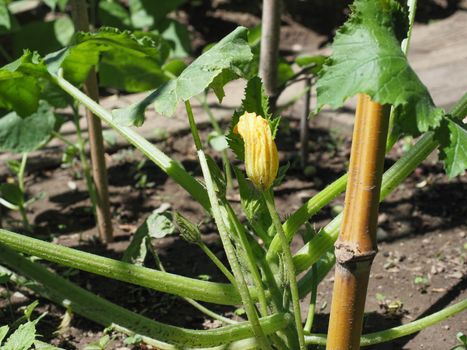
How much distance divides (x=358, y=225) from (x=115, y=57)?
4.57ft

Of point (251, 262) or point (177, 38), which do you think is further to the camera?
point (177, 38)

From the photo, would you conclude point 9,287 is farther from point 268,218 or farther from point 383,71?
point 383,71

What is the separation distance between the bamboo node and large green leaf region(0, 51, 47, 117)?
3.23 feet

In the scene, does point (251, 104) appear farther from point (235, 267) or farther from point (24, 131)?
point (24, 131)

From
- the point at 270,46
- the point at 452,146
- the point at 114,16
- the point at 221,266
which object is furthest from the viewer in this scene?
the point at 114,16

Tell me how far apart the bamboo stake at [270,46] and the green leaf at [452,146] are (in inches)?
59.4

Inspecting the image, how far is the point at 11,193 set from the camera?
2.71 metres

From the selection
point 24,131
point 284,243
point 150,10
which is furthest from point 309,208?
point 150,10

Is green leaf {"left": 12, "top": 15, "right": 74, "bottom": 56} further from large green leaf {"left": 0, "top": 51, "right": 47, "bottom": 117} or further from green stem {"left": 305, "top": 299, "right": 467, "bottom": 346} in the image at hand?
green stem {"left": 305, "top": 299, "right": 467, "bottom": 346}

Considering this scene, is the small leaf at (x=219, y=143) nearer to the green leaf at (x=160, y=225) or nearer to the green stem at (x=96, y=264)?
the green leaf at (x=160, y=225)

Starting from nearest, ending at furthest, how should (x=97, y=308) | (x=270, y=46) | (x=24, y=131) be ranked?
(x=97, y=308) → (x=24, y=131) → (x=270, y=46)

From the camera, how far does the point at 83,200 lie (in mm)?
3129

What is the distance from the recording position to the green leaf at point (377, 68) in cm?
129

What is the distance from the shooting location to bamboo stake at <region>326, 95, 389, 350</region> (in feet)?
4.57
